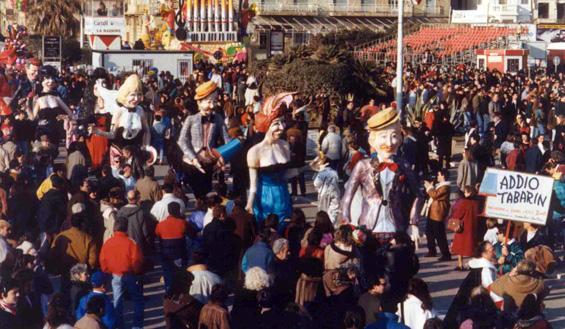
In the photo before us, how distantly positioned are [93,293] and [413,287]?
2.62 meters

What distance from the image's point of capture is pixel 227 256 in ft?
40.6

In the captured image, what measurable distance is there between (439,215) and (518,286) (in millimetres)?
4748

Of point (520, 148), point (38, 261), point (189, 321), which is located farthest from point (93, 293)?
point (520, 148)

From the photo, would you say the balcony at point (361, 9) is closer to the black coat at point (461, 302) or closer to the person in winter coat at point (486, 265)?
the person in winter coat at point (486, 265)

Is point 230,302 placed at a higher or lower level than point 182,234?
lower

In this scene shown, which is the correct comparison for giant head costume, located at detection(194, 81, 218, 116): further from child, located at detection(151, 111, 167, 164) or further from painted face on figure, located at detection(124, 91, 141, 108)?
child, located at detection(151, 111, 167, 164)

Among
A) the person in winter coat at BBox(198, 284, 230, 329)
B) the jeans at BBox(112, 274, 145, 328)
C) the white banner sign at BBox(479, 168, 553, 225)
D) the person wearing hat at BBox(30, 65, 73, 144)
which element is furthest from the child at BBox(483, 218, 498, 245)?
the person wearing hat at BBox(30, 65, 73, 144)

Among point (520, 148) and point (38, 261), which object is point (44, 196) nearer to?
point (38, 261)

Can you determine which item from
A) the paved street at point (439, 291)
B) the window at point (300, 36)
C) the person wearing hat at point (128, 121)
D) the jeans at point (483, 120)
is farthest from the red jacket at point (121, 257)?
the window at point (300, 36)

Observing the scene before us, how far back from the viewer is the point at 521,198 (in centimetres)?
1409

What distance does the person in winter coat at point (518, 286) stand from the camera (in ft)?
36.6

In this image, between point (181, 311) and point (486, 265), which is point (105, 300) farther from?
point (486, 265)

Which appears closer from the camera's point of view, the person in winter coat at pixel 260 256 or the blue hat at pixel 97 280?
the blue hat at pixel 97 280

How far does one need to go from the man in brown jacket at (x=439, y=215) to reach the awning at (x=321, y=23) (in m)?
56.9
